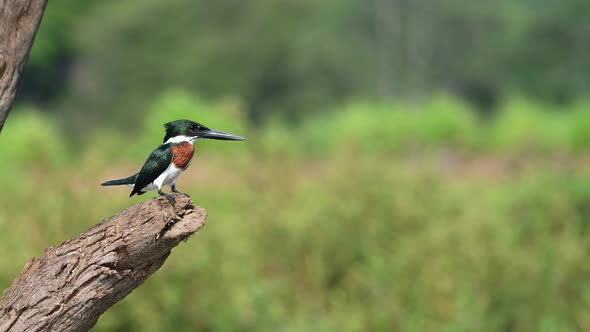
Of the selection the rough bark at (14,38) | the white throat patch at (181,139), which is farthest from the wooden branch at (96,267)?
the rough bark at (14,38)

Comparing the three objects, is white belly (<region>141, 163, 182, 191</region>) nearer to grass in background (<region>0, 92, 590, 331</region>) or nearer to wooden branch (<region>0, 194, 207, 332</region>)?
wooden branch (<region>0, 194, 207, 332</region>)

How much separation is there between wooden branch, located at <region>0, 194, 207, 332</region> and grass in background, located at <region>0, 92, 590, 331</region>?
410 cm

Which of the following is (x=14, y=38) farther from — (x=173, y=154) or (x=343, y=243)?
(x=343, y=243)

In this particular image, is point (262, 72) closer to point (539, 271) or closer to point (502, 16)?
point (502, 16)

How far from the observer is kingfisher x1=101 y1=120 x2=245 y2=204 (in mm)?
3078

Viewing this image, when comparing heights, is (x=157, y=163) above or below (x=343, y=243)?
above

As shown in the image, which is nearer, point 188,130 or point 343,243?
point 188,130

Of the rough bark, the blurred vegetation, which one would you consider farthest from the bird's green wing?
the blurred vegetation

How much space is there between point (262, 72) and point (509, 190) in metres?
19.2

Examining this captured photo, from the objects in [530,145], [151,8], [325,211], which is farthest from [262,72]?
[325,211]

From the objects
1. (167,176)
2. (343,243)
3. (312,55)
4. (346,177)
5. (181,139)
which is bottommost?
(312,55)

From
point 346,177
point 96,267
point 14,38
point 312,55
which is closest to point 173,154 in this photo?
point 96,267

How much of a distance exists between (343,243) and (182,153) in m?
7.14

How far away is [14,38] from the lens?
3.17m
